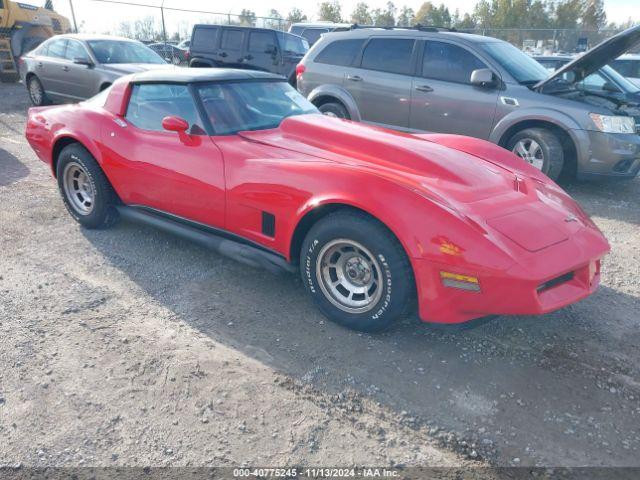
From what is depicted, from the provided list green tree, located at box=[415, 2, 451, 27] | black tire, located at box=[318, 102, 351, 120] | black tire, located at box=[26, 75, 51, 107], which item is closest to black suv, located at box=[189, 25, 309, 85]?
black tire, located at box=[26, 75, 51, 107]

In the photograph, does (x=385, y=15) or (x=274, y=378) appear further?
(x=385, y=15)

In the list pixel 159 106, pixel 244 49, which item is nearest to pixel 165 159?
pixel 159 106

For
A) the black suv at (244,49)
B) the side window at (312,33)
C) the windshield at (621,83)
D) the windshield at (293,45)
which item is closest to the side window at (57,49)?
the black suv at (244,49)

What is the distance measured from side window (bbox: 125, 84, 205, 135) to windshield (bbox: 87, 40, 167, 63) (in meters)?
6.30

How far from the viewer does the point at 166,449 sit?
7.39ft

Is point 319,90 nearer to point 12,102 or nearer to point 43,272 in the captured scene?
point 43,272

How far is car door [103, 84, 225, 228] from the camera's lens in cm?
363

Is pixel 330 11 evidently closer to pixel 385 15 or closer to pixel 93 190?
pixel 385 15

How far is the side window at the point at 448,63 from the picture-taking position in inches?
263

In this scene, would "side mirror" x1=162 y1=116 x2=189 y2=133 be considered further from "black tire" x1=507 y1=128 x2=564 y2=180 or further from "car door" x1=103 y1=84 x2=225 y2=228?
"black tire" x1=507 y1=128 x2=564 y2=180

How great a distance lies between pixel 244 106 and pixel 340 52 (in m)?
4.25

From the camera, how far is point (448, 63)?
6.83m

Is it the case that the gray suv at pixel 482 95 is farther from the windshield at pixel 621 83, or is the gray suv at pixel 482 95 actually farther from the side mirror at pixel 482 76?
the windshield at pixel 621 83

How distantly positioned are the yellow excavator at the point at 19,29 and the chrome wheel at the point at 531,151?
48.2 ft
